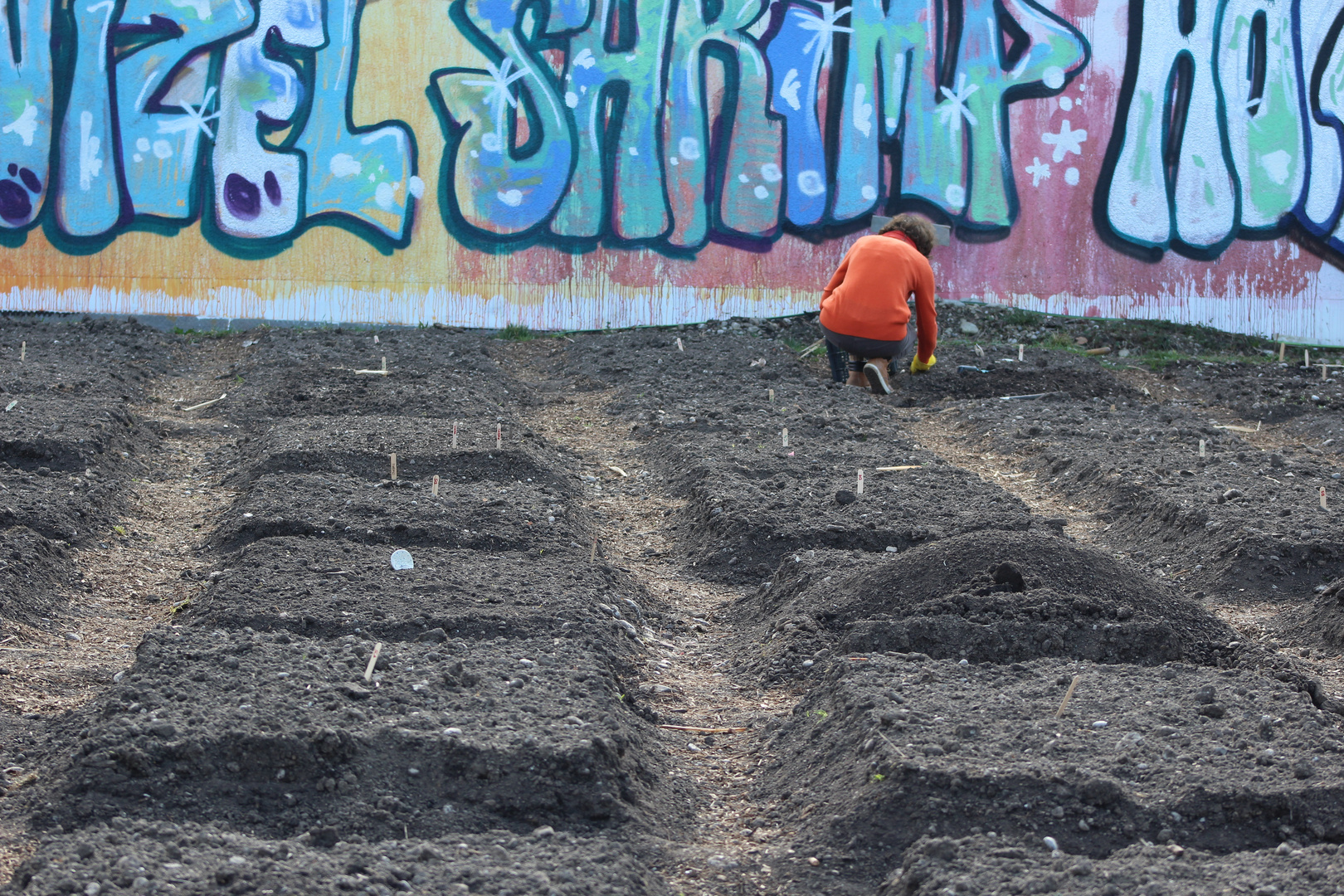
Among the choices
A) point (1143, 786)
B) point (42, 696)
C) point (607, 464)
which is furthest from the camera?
point (607, 464)

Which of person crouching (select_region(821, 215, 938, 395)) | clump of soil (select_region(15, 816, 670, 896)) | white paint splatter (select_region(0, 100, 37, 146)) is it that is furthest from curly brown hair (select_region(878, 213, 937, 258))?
white paint splatter (select_region(0, 100, 37, 146))

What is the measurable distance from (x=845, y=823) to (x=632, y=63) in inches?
322

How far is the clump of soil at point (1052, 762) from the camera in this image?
256 cm

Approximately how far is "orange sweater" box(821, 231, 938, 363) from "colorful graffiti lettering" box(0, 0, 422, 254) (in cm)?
402

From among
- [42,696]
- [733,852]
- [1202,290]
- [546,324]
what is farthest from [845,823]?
[1202,290]

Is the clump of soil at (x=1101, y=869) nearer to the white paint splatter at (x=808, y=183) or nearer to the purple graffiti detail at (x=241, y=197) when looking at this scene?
the white paint splatter at (x=808, y=183)

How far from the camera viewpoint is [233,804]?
2564 millimetres

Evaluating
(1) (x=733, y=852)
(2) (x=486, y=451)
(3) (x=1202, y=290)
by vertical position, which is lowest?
(1) (x=733, y=852)

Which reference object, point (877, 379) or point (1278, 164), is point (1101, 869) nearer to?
point (877, 379)

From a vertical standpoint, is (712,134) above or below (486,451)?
above

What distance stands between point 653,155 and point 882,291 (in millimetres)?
2990

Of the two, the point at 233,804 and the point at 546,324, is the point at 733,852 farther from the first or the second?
the point at 546,324

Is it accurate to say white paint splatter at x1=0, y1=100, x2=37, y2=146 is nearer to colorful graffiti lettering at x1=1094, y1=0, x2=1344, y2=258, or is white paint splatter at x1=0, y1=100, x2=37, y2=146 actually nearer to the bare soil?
the bare soil

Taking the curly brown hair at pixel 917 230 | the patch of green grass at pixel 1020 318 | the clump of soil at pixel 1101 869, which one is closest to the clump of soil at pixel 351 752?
the clump of soil at pixel 1101 869
